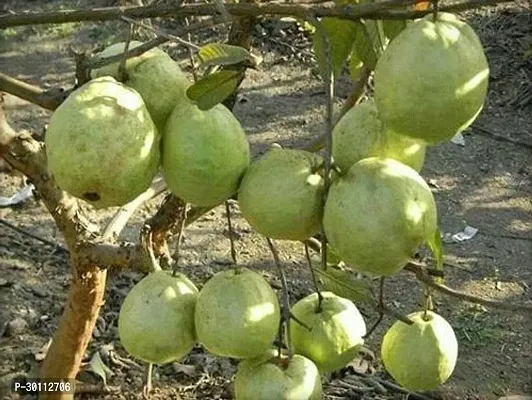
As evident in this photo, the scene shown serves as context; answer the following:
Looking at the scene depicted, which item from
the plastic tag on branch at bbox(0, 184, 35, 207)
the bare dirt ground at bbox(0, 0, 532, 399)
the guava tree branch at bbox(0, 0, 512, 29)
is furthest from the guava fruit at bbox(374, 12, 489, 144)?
the plastic tag on branch at bbox(0, 184, 35, 207)

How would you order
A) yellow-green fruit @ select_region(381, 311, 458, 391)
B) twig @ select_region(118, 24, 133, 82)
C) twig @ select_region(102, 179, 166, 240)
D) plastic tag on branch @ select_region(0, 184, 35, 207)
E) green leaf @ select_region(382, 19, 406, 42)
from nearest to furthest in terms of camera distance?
twig @ select_region(118, 24, 133, 82)
green leaf @ select_region(382, 19, 406, 42)
yellow-green fruit @ select_region(381, 311, 458, 391)
twig @ select_region(102, 179, 166, 240)
plastic tag on branch @ select_region(0, 184, 35, 207)

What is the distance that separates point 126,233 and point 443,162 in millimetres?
1514

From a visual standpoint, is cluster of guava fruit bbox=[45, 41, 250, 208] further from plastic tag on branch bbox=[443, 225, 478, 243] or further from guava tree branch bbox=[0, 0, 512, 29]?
plastic tag on branch bbox=[443, 225, 478, 243]

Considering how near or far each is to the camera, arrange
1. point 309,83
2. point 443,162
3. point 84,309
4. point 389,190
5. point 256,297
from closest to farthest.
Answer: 1. point 389,190
2. point 256,297
3. point 84,309
4. point 443,162
5. point 309,83

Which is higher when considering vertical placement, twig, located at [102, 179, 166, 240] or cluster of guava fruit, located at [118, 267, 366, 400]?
cluster of guava fruit, located at [118, 267, 366, 400]

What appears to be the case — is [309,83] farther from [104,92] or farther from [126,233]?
[104,92]

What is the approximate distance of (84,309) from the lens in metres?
1.96

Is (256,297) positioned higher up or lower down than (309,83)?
higher up

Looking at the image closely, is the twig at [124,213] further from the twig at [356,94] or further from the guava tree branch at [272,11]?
the guava tree branch at [272,11]

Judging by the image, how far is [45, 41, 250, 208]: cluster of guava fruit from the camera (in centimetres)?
89

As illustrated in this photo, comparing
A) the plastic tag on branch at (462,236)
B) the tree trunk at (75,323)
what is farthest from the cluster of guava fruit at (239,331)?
the plastic tag on branch at (462,236)

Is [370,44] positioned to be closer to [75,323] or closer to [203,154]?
[203,154]

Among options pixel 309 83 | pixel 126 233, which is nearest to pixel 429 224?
pixel 126 233

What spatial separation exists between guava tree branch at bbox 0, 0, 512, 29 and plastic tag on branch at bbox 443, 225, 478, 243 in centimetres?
269
